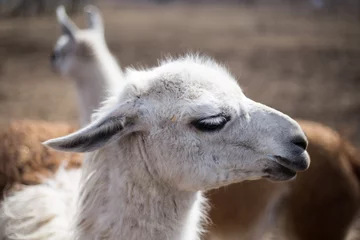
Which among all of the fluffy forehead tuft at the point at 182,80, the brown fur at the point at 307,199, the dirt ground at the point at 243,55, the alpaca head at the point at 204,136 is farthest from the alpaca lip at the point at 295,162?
the dirt ground at the point at 243,55

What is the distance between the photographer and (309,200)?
3.64 metres

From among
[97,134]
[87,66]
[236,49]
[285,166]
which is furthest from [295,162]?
Answer: [236,49]

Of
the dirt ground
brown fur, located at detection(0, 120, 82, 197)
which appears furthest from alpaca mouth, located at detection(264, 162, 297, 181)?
the dirt ground

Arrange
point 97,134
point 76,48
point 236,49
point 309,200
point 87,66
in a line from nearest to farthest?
point 97,134, point 309,200, point 87,66, point 76,48, point 236,49

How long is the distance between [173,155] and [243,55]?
34.3 feet

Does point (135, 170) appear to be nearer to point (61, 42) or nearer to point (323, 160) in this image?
point (323, 160)

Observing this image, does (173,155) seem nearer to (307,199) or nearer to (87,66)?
(307,199)

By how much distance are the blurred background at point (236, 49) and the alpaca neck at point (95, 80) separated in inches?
85.8

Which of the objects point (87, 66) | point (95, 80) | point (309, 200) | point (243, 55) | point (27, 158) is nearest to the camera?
point (27, 158)

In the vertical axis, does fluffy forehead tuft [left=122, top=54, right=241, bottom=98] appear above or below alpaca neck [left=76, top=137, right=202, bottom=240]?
above

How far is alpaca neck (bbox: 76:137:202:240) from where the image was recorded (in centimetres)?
214

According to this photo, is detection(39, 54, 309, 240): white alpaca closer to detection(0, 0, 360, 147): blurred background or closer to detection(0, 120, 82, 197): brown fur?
detection(0, 120, 82, 197): brown fur

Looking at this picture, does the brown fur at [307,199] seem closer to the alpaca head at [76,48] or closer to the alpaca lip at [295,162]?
the alpaca head at [76,48]

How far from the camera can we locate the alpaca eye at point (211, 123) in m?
2.12
